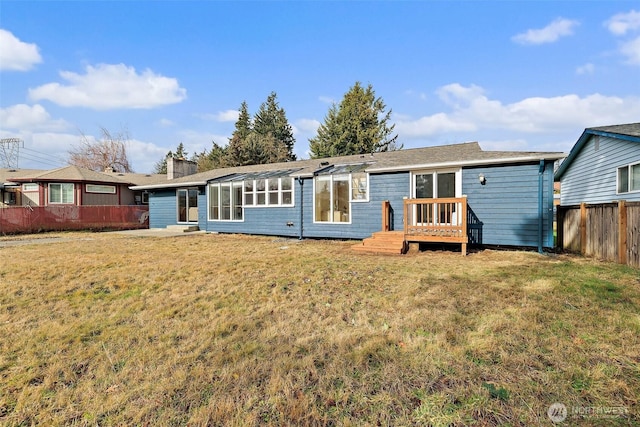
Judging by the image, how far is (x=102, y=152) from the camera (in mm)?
33156

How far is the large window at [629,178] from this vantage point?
317 inches

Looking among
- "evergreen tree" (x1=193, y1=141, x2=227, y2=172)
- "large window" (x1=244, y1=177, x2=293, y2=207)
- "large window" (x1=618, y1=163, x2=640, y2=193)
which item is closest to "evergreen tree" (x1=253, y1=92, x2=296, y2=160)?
"evergreen tree" (x1=193, y1=141, x2=227, y2=172)

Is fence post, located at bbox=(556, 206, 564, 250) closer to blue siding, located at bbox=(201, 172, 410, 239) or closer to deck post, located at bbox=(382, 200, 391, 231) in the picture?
blue siding, located at bbox=(201, 172, 410, 239)

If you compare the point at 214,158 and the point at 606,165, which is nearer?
the point at 606,165

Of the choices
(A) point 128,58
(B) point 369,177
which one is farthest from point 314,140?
(B) point 369,177

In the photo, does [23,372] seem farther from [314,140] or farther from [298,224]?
[314,140]

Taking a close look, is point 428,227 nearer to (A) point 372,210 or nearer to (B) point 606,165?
→ (A) point 372,210

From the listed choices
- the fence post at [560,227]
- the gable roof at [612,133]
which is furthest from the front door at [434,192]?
the gable roof at [612,133]

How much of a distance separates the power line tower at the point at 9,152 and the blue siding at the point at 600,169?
52202mm

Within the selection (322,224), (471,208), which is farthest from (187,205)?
(471,208)

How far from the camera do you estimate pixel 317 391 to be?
209 centimetres

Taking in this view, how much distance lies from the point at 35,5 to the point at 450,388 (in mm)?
13760

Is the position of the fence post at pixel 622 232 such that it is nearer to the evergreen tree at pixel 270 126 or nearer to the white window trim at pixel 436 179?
the white window trim at pixel 436 179

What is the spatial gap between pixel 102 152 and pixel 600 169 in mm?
41903
